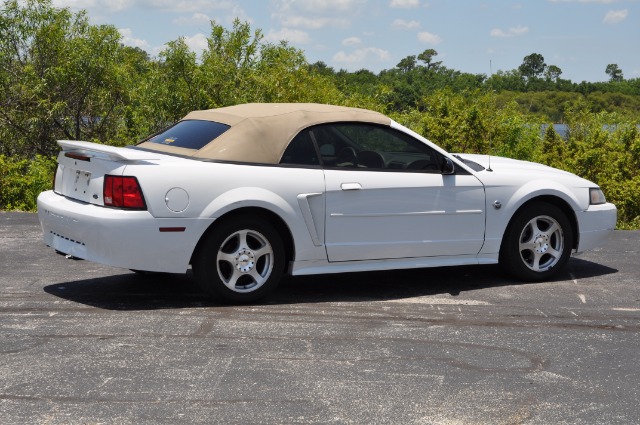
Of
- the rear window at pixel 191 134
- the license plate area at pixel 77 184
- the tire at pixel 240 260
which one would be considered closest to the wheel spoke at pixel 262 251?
the tire at pixel 240 260

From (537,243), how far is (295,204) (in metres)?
2.37

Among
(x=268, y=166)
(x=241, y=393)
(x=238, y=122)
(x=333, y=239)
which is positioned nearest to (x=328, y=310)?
(x=333, y=239)

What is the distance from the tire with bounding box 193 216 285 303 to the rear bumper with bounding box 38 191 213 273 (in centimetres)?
13

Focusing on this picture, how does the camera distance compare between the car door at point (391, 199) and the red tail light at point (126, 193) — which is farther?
the car door at point (391, 199)

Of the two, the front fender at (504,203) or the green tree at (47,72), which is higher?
the green tree at (47,72)

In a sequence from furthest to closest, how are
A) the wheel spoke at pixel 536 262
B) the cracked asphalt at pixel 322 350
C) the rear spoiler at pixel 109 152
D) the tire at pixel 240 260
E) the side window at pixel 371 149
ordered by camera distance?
1. the wheel spoke at pixel 536 262
2. the side window at pixel 371 149
3. the tire at pixel 240 260
4. the rear spoiler at pixel 109 152
5. the cracked asphalt at pixel 322 350

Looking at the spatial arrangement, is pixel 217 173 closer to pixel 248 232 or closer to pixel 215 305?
pixel 248 232

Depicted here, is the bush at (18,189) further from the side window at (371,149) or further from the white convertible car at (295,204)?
the side window at (371,149)

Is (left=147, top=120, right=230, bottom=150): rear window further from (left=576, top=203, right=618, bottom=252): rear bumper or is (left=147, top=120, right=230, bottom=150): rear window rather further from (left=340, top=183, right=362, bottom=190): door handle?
(left=576, top=203, right=618, bottom=252): rear bumper

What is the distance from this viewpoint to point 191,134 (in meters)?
7.77

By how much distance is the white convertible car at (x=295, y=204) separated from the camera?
6.96m

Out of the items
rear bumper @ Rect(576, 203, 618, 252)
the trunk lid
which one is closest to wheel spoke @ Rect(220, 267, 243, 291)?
the trunk lid

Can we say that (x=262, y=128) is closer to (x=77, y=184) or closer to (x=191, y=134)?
(x=191, y=134)

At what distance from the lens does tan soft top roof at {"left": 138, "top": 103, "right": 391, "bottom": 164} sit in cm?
739
